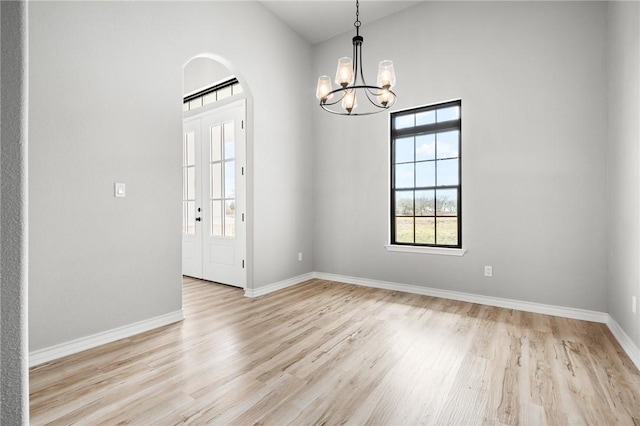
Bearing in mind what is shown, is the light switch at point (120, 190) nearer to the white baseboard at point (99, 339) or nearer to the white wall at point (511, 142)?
the white baseboard at point (99, 339)

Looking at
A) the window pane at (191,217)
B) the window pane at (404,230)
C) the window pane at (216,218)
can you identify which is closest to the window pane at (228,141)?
the window pane at (216,218)

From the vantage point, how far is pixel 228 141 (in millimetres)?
4441

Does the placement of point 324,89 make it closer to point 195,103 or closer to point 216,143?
point 216,143

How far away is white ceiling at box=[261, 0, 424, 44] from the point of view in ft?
12.9

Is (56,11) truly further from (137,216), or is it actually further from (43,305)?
(43,305)

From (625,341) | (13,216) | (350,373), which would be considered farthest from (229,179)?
(625,341)

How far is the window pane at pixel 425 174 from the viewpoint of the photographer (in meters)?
3.91

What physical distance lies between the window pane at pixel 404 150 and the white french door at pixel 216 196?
2.05 metres

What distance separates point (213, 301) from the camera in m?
3.66

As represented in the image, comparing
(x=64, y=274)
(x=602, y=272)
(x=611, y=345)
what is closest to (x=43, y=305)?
(x=64, y=274)

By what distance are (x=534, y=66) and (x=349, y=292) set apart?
3.20m

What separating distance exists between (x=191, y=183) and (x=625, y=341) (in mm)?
5176

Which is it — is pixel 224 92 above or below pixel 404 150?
above

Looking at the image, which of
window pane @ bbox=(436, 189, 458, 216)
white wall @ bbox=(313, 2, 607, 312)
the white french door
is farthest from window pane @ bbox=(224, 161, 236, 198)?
window pane @ bbox=(436, 189, 458, 216)
